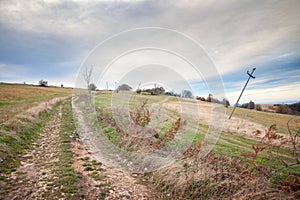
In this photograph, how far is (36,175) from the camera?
5559mm

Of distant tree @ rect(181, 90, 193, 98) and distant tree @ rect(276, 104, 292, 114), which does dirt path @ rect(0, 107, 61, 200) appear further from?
distant tree @ rect(276, 104, 292, 114)

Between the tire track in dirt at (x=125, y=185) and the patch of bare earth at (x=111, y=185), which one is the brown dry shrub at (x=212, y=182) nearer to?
the tire track in dirt at (x=125, y=185)

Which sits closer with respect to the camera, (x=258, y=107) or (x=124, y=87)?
(x=124, y=87)

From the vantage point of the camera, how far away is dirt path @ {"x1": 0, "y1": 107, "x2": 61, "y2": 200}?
4586mm

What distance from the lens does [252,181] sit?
4434 millimetres

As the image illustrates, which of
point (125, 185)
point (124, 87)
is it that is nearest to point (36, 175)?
point (125, 185)

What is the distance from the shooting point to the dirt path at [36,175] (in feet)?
15.0

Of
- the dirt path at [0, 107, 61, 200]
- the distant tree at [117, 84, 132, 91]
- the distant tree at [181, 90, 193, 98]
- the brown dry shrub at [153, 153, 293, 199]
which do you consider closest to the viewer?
the brown dry shrub at [153, 153, 293, 199]

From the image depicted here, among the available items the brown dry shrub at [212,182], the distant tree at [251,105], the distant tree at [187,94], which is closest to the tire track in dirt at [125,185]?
the brown dry shrub at [212,182]

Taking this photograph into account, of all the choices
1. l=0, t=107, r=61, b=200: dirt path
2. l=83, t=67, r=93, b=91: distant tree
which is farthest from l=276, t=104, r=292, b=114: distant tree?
l=0, t=107, r=61, b=200: dirt path

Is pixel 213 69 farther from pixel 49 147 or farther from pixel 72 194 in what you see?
pixel 49 147

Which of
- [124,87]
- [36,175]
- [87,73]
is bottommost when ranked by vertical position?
[36,175]

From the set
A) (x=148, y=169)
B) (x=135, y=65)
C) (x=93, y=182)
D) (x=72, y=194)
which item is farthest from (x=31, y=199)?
(x=135, y=65)

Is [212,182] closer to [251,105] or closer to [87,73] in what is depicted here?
[87,73]
